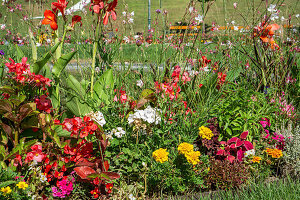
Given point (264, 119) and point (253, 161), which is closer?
point (253, 161)

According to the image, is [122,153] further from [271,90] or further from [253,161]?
[271,90]

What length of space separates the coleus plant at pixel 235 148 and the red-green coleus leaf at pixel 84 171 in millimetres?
922

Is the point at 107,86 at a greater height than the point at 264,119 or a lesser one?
greater

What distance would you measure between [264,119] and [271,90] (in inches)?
17.9

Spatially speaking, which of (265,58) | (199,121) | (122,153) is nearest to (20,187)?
(122,153)

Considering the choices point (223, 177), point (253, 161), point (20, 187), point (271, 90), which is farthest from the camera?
point (271, 90)

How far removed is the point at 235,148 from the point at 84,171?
3.75 feet

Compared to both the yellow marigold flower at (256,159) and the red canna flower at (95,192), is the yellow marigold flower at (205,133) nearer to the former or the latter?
the yellow marigold flower at (256,159)

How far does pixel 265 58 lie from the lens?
2742mm

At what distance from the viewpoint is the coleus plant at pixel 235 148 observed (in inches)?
78.7

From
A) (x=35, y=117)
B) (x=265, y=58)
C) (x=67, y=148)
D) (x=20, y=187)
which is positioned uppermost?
(x=265, y=58)

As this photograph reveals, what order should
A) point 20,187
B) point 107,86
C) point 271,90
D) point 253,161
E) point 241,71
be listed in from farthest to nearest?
point 241,71 < point 271,90 < point 107,86 < point 253,161 < point 20,187

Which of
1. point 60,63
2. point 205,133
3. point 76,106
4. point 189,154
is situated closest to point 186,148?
point 189,154

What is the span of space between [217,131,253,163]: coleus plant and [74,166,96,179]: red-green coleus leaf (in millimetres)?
922
